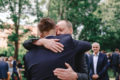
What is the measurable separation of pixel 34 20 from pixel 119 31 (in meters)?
15.4

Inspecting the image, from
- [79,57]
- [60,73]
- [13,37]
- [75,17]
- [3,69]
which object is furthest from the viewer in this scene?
[75,17]

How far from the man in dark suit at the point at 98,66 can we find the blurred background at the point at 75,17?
17845 millimetres

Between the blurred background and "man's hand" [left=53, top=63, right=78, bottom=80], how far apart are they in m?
23.3

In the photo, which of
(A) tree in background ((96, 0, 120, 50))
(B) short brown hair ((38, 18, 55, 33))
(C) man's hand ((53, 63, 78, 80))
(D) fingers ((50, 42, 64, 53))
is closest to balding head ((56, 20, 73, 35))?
(B) short brown hair ((38, 18, 55, 33))

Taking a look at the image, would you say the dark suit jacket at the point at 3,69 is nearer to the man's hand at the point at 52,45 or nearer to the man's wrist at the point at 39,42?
the man's wrist at the point at 39,42

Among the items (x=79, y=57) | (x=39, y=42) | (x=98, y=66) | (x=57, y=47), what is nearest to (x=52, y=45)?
(x=57, y=47)

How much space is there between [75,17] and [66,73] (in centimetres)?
3361

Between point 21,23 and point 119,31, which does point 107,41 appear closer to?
point 119,31

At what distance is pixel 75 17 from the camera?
36.2 meters

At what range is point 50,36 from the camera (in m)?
2.97

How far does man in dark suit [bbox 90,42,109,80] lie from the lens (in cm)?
853

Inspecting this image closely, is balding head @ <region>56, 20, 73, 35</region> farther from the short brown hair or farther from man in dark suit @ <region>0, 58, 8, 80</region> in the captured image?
man in dark suit @ <region>0, 58, 8, 80</region>

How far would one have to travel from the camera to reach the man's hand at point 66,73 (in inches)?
109

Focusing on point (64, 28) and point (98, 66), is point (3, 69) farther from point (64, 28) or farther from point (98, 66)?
point (64, 28)
